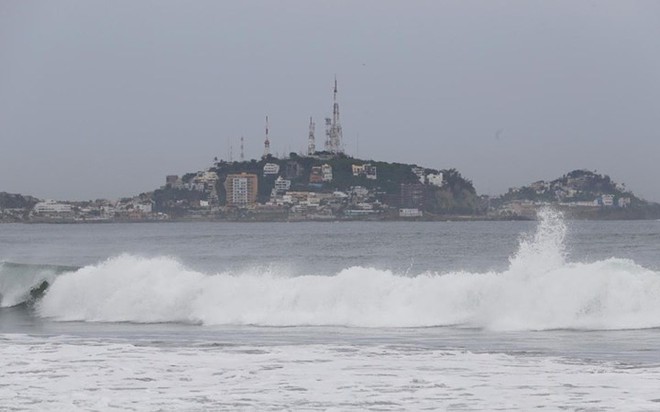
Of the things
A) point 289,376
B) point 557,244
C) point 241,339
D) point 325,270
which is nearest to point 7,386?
point 289,376

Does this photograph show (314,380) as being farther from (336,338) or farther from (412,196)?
(412,196)

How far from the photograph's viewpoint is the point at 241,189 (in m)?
175

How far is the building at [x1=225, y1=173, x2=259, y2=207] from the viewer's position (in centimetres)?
17325

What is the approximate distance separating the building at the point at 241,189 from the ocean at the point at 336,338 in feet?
427

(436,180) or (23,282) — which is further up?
(436,180)

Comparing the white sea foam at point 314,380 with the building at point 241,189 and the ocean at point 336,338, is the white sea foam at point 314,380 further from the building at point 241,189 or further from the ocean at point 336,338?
the building at point 241,189

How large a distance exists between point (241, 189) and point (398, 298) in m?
146

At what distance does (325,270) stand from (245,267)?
6722mm

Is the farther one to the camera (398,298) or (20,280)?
(20,280)

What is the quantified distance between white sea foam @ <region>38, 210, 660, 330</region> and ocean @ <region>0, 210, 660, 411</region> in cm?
5

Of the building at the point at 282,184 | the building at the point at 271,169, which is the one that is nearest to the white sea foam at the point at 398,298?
the building at the point at 282,184

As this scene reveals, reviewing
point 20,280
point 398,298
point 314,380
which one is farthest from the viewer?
point 20,280

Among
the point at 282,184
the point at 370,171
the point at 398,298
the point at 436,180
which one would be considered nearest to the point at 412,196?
the point at 436,180

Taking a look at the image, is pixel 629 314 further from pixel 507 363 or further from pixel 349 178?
pixel 349 178
